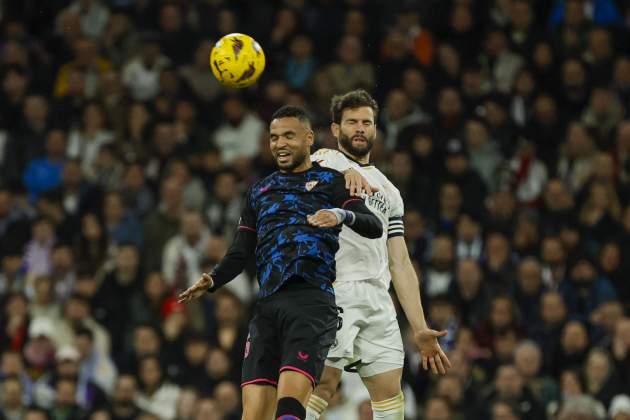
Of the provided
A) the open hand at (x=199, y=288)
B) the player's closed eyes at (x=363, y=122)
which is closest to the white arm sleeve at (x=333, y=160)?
the player's closed eyes at (x=363, y=122)

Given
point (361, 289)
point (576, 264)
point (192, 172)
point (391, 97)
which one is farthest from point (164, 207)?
point (361, 289)

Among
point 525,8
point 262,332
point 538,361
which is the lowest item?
point 538,361

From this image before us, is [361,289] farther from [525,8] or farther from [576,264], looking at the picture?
[525,8]

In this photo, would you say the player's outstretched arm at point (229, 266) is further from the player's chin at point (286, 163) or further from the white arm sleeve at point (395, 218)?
the white arm sleeve at point (395, 218)

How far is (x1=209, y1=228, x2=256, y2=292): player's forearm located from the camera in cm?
785

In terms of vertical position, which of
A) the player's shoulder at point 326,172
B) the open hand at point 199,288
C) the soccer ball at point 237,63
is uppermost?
the soccer ball at point 237,63

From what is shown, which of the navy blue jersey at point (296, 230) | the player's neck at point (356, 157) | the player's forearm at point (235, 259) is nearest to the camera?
the navy blue jersey at point (296, 230)

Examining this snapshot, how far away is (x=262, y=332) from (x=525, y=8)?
911cm

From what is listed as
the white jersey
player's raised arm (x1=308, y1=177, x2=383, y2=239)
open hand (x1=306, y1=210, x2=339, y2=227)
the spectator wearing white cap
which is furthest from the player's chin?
the spectator wearing white cap

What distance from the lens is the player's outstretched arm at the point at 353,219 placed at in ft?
23.7

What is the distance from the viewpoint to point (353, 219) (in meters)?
7.43

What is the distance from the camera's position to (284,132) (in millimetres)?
7777

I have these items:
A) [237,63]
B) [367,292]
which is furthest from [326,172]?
[237,63]

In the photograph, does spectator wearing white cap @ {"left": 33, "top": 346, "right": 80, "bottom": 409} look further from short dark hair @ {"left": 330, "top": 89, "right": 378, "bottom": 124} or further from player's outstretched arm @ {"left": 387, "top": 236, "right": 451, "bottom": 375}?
short dark hair @ {"left": 330, "top": 89, "right": 378, "bottom": 124}
